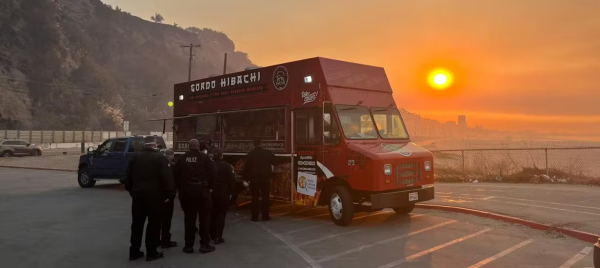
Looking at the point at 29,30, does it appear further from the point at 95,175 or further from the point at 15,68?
the point at 95,175

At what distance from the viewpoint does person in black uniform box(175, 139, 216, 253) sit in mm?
6215

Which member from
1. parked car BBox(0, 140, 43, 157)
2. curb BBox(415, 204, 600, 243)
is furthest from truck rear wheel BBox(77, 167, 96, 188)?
parked car BBox(0, 140, 43, 157)

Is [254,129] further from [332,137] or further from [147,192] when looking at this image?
A: [147,192]

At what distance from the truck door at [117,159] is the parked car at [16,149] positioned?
26.1m

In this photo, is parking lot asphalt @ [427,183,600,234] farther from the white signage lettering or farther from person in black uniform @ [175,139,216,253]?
person in black uniform @ [175,139,216,253]

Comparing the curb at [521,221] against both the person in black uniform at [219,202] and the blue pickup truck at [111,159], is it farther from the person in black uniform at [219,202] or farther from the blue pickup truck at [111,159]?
the blue pickup truck at [111,159]

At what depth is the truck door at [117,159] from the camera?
14.1 meters

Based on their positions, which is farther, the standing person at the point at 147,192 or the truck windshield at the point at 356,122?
the truck windshield at the point at 356,122

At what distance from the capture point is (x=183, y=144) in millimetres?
11859

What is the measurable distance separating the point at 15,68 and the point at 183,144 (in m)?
65.4

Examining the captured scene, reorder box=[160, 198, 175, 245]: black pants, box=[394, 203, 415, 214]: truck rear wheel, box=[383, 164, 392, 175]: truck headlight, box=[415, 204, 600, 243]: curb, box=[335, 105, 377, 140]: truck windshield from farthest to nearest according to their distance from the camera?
box=[394, 203, 415, 214]: truck rear wheel, box=[335, 105, 377, 140]: truck windshield, box=[383, 164, 392, 175]: truck headlight, box=[415, 204, 600, 243]: curb, box=[160, 198, 175, 245]: black pants

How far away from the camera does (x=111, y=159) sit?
1445 cm

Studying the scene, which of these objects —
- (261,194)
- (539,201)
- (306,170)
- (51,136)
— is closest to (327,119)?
(306,170)

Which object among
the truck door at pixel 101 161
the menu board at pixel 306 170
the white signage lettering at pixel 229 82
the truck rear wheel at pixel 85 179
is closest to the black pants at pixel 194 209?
the menu board at pixel 306 170
